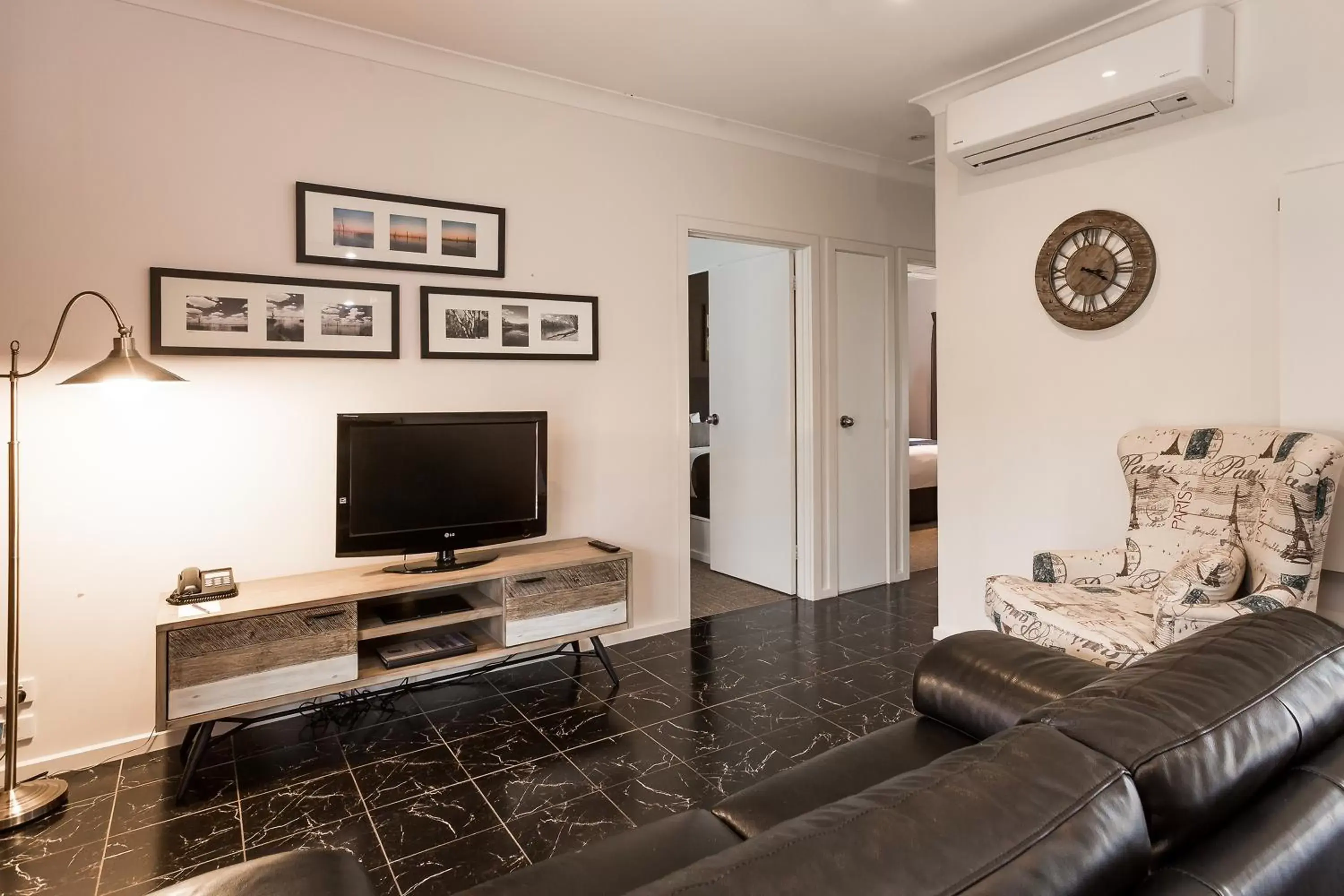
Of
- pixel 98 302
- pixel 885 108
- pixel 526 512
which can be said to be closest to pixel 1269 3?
pixel 885 108

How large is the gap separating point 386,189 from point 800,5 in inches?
70.0

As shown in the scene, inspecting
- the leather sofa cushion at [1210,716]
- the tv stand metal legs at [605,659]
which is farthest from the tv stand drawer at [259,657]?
the leather sofa cushion at [1210,716]

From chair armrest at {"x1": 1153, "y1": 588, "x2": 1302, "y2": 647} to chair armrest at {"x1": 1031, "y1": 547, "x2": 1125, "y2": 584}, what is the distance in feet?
1.70

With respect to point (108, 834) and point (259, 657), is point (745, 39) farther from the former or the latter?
point (108, 834)

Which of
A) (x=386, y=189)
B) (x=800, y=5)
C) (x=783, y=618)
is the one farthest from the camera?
(x=783, y=618)

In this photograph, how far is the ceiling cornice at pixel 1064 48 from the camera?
288 cm

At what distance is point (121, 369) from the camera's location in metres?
2.28

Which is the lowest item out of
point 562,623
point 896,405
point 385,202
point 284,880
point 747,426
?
point 562,623

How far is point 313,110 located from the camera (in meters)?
3.02

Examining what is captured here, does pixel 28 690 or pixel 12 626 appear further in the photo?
pixel 28 690

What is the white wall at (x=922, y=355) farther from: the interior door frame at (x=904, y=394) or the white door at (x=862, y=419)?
the white door at (x=862, y=419)

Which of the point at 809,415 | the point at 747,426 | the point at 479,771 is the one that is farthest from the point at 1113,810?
the point at 747,426

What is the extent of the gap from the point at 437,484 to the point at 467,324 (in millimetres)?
757

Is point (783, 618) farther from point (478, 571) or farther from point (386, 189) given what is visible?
point (386, 189)
